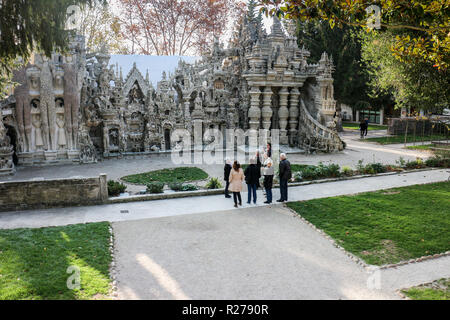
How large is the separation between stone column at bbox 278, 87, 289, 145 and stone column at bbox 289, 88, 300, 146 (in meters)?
0.27

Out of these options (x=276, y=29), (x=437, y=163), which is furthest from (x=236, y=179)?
(x=276, y=29)

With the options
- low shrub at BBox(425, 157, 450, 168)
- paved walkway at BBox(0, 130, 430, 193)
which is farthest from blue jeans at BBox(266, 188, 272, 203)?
low shrub at BBox(425, 157, 450, 168)

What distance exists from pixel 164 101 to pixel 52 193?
9.80 metres

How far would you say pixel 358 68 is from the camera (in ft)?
112

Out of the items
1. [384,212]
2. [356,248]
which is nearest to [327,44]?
[384,212]

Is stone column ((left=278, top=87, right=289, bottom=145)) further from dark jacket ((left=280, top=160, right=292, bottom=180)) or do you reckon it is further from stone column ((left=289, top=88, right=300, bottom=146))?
dark jacket ((left=280, top=160, right=292, bottom=180))

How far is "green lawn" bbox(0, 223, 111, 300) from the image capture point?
6.50 metres

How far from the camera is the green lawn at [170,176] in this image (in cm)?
1465

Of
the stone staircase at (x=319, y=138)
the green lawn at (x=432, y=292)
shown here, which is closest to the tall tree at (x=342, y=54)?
the stone staircase at (x=319, y=138)

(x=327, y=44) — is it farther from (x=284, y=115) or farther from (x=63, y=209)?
(x=63, y=209)

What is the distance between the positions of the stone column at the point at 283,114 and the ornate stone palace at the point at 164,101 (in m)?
0.06

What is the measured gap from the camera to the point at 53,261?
25.1 ft

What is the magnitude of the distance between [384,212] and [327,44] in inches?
1036

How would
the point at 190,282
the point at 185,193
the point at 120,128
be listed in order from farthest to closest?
the point at 120,128
the point at 185,193
the point at 190,282
